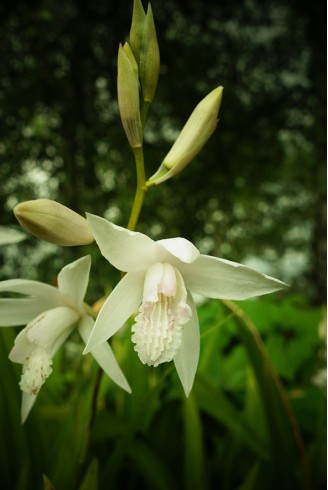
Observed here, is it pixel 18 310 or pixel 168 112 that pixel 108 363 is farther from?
pixel 168 112

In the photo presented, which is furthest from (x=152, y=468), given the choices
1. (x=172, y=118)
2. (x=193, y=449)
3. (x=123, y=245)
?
(x=172, y=118)

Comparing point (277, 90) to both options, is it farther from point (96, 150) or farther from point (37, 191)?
Answer: point (37, 191)

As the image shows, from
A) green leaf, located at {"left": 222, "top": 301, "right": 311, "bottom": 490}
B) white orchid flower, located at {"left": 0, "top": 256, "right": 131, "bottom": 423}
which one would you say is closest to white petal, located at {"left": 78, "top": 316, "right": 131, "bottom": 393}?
white orchid flower, located at {"left": 0, "top": 256, "right": 131, "bottom": 423}

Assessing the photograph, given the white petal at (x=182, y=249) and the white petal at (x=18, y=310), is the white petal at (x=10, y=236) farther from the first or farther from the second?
the white petal at (x=182, y=249)

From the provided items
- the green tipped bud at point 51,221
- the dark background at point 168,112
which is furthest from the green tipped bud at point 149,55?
the dark background at point 168,112

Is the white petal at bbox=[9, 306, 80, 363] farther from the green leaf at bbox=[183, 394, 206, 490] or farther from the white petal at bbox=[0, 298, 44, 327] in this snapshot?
the green leaf at bbox=[183, 394, 206, 490]

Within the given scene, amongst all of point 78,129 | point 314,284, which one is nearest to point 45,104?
point 78,129
